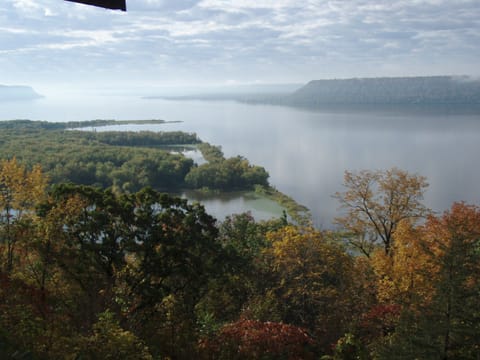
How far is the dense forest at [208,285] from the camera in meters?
4.46

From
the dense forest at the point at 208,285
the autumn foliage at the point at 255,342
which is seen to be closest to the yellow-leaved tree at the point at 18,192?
the dense forest at the point at 208,285

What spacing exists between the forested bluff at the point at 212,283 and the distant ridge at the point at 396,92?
4477 inches

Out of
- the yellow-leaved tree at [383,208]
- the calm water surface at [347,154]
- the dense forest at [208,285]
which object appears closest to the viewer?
the dense forest at [208,285]

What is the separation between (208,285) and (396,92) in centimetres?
12776

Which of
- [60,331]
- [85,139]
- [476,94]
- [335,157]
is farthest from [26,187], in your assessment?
[476,94]

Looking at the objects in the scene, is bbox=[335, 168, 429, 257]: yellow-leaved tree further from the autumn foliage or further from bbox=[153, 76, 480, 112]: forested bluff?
bbox=[153, 76, 480, 112]: forested bluff

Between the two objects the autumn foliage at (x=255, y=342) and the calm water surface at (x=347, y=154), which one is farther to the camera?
→ the calm water surface at (x=347, y=154)

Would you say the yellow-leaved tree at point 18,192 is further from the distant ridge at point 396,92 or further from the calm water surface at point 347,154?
the distant ridge at point 396,92

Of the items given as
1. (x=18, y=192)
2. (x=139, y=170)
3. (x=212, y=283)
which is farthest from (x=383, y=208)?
(x=139, y=170)

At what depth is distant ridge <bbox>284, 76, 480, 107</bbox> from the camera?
115 m

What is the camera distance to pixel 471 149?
134 ft

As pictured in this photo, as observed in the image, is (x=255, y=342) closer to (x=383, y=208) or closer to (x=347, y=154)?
(x=383, y=208)

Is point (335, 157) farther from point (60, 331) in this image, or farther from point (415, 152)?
point (60, 331)

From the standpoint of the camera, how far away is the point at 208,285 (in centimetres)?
841
